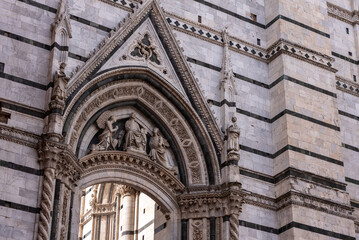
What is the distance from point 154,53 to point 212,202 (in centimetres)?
293

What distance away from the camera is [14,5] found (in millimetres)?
12609

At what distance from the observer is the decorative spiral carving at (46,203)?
1095cm

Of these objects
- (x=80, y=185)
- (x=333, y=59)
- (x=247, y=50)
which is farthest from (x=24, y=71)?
(x=333, y=59)

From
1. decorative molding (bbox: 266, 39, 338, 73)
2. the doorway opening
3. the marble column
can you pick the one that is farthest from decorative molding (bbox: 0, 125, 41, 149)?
decorative molding (bbox: 266, 39, 338, 73)

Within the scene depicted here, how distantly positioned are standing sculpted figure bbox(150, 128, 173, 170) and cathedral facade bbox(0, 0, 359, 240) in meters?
0.03

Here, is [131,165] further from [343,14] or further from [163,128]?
[343,14]

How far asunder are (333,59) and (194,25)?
10.2ft

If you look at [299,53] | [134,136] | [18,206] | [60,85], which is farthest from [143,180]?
[299,53]

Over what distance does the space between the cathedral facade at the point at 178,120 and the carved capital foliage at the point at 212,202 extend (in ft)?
0.06

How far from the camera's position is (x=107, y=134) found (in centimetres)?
1300

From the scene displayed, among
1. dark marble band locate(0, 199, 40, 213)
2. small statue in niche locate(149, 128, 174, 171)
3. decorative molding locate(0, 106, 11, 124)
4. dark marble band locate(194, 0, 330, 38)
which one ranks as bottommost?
dark marble band locate(0, 199, 40, 213)

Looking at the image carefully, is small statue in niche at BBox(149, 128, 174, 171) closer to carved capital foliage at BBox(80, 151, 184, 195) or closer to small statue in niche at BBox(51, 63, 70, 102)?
carved capital foliage at BBox(80, 151, 184, 195)

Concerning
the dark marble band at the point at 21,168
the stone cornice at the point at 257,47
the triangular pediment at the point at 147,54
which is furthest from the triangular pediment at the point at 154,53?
the dark marble band at the point at 21,168

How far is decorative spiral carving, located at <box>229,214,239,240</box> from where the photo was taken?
1264cm
